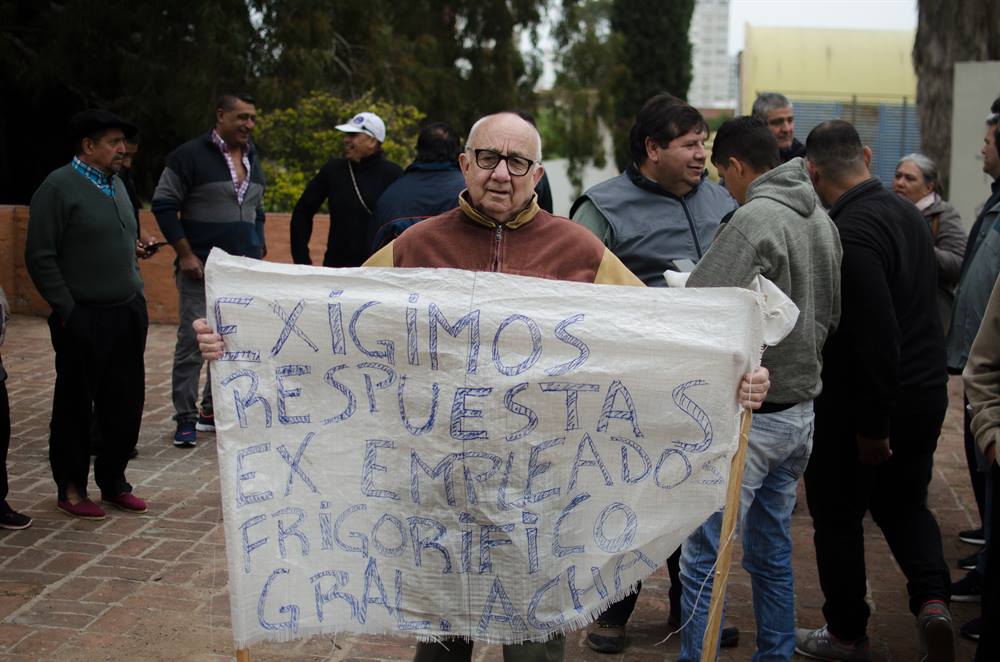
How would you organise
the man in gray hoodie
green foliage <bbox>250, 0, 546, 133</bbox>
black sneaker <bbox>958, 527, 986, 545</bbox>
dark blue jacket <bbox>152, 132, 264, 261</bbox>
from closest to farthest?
1. the man in gray hoodie
2. black sneaker <bbox>958, 527, 986, 545</bbox>
3. dark blue jacket <bbox>152, 132, 264, 261</bbox>
4. green foliage <bbox>250, 0, 546, 133</bbox>

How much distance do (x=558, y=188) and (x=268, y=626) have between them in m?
28.7

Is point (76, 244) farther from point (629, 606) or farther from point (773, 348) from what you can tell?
point (773, 348)

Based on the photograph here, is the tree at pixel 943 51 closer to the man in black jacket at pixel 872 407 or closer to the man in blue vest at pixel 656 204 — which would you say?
the man in black jacket at pixel 872 407

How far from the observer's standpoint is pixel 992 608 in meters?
3.38

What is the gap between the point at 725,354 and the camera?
354 centimetres

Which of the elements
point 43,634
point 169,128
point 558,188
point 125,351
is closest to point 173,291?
point 169,128

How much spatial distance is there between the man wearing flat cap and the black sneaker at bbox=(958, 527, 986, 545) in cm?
449

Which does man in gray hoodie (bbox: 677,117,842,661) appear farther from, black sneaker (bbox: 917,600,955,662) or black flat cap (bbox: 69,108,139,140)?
black flat cap (bbox: 69,108,139,140)

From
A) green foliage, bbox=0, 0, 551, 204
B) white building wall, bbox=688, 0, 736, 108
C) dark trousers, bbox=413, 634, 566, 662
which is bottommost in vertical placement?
dark trousers, bbox=413, 634, 566, 662

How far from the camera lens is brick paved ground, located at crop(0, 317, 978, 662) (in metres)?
4.85

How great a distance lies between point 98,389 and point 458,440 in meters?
3.59

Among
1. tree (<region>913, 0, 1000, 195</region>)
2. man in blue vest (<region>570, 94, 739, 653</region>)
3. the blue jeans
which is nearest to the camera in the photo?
the blue jeans

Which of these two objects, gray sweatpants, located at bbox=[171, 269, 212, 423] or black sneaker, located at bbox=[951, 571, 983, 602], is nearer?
black sneaker, located at bbox=[951, 571, 983, 602]

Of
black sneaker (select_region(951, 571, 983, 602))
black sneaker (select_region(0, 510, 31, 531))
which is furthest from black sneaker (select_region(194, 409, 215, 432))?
black sneaker (select_region(951, 571, 983, 602))
